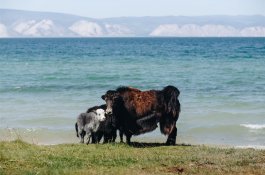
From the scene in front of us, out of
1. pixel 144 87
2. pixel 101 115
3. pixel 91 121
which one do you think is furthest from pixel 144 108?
pixel 144 87

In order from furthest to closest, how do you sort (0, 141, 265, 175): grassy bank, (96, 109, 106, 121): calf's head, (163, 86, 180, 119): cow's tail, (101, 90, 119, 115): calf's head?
(96, 109, 106, 121): calf's head
(163, 86, 180, 119): cow's tail
(101, 90, 119, 115): calf's head
(0, 141, 265, 175): grassy bank

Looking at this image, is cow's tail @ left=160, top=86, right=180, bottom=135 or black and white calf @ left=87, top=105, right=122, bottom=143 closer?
cow's tail @ left=160, top=86, right=180, bottom=135

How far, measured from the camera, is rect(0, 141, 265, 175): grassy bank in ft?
33.1

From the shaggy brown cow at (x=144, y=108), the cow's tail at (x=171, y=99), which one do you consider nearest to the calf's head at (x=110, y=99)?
the shaggy brown cow at (x=144, y=108)

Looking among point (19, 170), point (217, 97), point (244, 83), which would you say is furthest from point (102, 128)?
point (244, 83)

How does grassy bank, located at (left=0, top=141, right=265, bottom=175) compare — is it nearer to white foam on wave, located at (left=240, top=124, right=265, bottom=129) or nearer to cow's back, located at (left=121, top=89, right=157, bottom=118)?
cow's back, located at (left=121, top=89, right=157, bottom=118)

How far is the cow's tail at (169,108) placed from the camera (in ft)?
48.5

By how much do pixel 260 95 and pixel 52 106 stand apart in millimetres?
11129

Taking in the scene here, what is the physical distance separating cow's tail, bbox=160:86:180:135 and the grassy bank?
66.6 inches

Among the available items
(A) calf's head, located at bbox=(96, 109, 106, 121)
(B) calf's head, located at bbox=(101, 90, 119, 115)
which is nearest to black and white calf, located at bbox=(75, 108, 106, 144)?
(A) calf's head, located at bbox=(96, 109, 106, 121)

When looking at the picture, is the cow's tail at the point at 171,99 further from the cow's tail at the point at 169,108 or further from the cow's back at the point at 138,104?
the cow's back at the point at 138,104

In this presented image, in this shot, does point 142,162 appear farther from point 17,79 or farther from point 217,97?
point 17,79

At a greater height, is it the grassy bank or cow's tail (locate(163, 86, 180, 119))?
cow's tail (locate(163, 86, 180, 119))

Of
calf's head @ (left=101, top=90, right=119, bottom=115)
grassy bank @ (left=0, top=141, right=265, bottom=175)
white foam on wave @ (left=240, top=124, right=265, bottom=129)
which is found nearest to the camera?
grassy bank @ (left=0, top=141, right=265, bottom=175)
